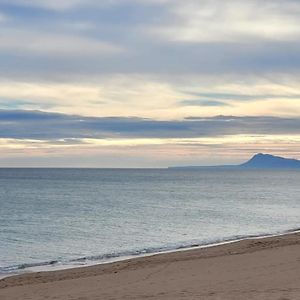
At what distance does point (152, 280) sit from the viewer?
16219mm

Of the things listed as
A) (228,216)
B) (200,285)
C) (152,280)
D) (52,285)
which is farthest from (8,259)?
(228,216)

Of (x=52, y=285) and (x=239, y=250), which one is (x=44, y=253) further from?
(x=52, y=285)

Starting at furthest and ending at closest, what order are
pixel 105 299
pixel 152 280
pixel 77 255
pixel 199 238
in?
pixel 199 238 < pixel 77 255 < pixel 152 280 < pixel 105 299

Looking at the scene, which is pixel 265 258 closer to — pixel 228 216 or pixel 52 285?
pixel 52 285

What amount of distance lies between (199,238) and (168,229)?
17.3 feet

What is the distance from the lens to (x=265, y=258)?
19641mm

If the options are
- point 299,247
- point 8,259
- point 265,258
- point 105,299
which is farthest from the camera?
point 8,259

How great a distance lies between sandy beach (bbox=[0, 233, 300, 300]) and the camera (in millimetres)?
13477

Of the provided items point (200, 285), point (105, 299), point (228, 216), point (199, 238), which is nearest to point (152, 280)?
point (200, 285)

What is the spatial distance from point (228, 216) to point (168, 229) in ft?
44.0

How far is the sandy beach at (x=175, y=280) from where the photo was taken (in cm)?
1348

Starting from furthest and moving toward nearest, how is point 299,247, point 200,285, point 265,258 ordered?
point 299,247, point 265,258, point 200,285

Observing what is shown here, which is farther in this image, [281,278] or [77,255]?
[77,255]

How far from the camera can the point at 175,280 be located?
16.0 meters
